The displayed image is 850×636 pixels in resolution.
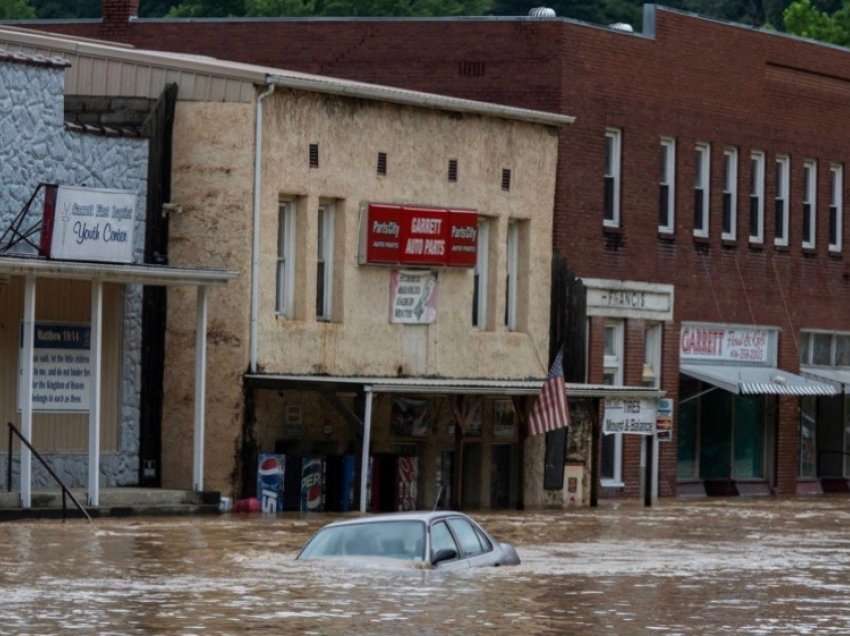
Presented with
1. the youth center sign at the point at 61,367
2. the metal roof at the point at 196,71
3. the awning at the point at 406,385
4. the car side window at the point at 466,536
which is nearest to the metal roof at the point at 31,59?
the metal roof at the point at 196,71

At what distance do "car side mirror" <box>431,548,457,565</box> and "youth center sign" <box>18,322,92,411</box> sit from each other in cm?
1387

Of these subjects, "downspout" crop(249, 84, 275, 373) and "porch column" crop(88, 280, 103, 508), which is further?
"downspout" crop(249, 84, 275, 373)

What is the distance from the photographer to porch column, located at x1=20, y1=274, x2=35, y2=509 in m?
37.5

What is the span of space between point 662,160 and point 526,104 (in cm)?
487

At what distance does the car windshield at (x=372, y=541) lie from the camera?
88.4 ft

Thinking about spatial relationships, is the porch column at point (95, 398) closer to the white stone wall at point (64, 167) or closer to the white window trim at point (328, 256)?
the white stone wall at point (64, 167)

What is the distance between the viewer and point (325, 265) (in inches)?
1750

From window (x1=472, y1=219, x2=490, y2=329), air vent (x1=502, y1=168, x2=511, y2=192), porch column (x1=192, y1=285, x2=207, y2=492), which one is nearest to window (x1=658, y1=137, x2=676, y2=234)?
air vent (x1=502, y1=168, x2=511, y2=192)

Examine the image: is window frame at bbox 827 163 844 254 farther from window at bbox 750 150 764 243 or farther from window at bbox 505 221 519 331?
window at bbox 505 221 519 331

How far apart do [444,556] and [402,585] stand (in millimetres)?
1356

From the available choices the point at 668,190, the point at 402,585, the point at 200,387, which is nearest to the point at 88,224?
the point at 200,387

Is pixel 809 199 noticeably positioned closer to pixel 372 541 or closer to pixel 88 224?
pixel 88 224

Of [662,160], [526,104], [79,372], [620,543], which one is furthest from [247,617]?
[662,160]

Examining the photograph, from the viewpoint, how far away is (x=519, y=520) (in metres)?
42.1
